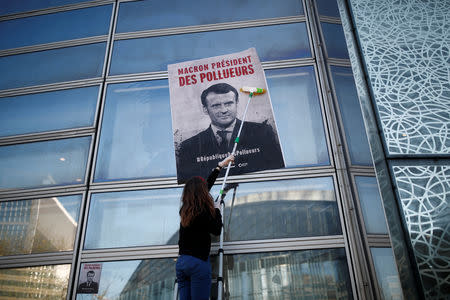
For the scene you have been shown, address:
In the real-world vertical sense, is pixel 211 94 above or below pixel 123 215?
above

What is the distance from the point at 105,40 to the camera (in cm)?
430

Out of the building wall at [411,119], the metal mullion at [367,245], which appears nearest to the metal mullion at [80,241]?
the metal mullion at [367,245]

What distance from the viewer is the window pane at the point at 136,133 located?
346 centimetres

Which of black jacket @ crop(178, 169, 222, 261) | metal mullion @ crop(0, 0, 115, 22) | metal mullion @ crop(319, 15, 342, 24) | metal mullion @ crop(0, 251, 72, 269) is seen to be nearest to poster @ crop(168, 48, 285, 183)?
black jacket @ crop(178, 169, 222, 261)

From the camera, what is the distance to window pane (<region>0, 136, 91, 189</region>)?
353 cm

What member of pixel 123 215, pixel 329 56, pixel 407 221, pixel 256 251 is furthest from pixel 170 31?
pixel 407 221

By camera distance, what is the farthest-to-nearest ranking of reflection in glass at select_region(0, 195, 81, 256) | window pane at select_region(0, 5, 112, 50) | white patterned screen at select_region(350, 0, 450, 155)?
window pane at select_region(0, 5, 112, 50) → reflection in glass at select_region(0, 195, 81, 256) → white patterned screen at select_region(350, 0, 450, 155)

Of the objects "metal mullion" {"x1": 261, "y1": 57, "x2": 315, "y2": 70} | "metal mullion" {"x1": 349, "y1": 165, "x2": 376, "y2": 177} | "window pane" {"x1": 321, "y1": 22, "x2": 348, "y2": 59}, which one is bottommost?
"metal mullion" {"x1": 349, "y1": 165, "x2": 376, "y2": 177}

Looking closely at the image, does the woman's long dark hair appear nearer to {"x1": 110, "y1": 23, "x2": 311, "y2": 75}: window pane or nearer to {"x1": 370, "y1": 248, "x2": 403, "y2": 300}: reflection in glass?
{"x1": 370, "y1": 248, "x2": 403, "y2": 300}: reflection in glass

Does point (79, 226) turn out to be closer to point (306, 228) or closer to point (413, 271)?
point (306, 228)

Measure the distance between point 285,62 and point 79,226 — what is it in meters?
2.91

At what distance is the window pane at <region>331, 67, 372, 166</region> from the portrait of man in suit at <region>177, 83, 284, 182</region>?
2.42 feet

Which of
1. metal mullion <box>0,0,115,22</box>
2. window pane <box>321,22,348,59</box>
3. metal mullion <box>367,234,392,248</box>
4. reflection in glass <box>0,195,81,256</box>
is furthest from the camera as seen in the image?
metal mullion <box>0,0,115,22</box>

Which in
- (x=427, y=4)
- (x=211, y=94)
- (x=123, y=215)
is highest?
(x=427, y=4)
